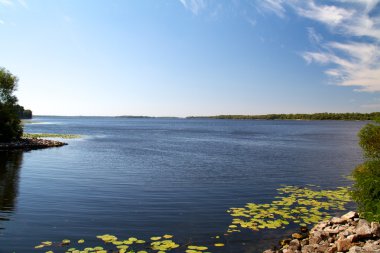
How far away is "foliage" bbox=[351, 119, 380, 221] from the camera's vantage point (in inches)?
579

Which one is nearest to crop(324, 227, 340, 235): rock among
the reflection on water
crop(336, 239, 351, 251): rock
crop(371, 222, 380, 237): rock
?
crop(371, 222, 380, 237): rock

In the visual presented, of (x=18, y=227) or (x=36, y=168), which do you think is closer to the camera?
(x=18, y=227)

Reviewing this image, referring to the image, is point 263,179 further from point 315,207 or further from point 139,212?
point 139,212

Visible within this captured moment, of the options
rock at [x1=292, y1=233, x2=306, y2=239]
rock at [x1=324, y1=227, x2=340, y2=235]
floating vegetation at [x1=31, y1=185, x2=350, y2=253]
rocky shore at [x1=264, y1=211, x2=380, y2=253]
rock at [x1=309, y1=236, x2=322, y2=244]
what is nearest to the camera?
rocky shore at [x1=264, y1=211, x2=380, y2=253]

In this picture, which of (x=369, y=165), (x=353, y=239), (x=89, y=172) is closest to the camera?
(x=353, y=239)

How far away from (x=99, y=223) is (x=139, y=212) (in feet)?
9.26

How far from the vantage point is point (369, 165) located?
16.3 metres

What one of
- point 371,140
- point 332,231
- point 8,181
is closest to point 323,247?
point 332,231

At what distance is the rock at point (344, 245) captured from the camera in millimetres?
11562

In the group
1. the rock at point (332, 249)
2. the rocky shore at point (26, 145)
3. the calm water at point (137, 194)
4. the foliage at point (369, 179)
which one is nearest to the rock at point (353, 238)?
the rock at point (332, 249)

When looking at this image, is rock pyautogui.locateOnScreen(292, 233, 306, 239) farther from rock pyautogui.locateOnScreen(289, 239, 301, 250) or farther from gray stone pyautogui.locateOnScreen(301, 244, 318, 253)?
gray stone pyautogui.locateOnScreen(301, 244, 318, 253)

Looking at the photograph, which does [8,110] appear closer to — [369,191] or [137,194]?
[137,194]

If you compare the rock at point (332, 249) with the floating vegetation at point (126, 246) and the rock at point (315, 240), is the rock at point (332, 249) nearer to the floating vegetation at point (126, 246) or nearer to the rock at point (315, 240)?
the rock at point (315, 240)

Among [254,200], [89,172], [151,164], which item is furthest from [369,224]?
[151,164]
